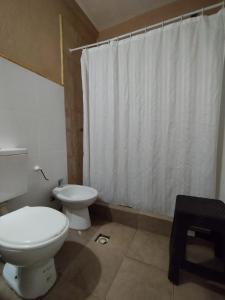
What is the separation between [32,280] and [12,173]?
664 millimetres

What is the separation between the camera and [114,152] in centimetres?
168

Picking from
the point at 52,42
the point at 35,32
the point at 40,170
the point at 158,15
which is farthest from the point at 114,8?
the point at 40,170

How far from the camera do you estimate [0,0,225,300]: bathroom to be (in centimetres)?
96

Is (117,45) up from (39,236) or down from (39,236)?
up

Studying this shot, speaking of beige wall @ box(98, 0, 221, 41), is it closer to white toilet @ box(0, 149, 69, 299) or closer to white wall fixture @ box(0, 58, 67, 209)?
white wall fixture @ box(0, 58, 67, 209)

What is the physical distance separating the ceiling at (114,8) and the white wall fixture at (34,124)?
99 centimetres

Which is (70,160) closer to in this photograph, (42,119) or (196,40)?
(42,119)

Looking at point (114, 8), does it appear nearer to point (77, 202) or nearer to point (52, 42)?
point (52, 42)

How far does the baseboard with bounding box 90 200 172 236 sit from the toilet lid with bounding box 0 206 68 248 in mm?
792

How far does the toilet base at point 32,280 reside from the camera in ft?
2.94

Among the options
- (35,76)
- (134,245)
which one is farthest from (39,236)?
(35,76)

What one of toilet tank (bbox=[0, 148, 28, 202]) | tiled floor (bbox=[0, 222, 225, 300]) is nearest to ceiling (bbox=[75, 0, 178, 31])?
toilet tank (bbox=[0, 148, 28, 202])

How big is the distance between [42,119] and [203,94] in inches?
55.0

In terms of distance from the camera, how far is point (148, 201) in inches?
62.1
